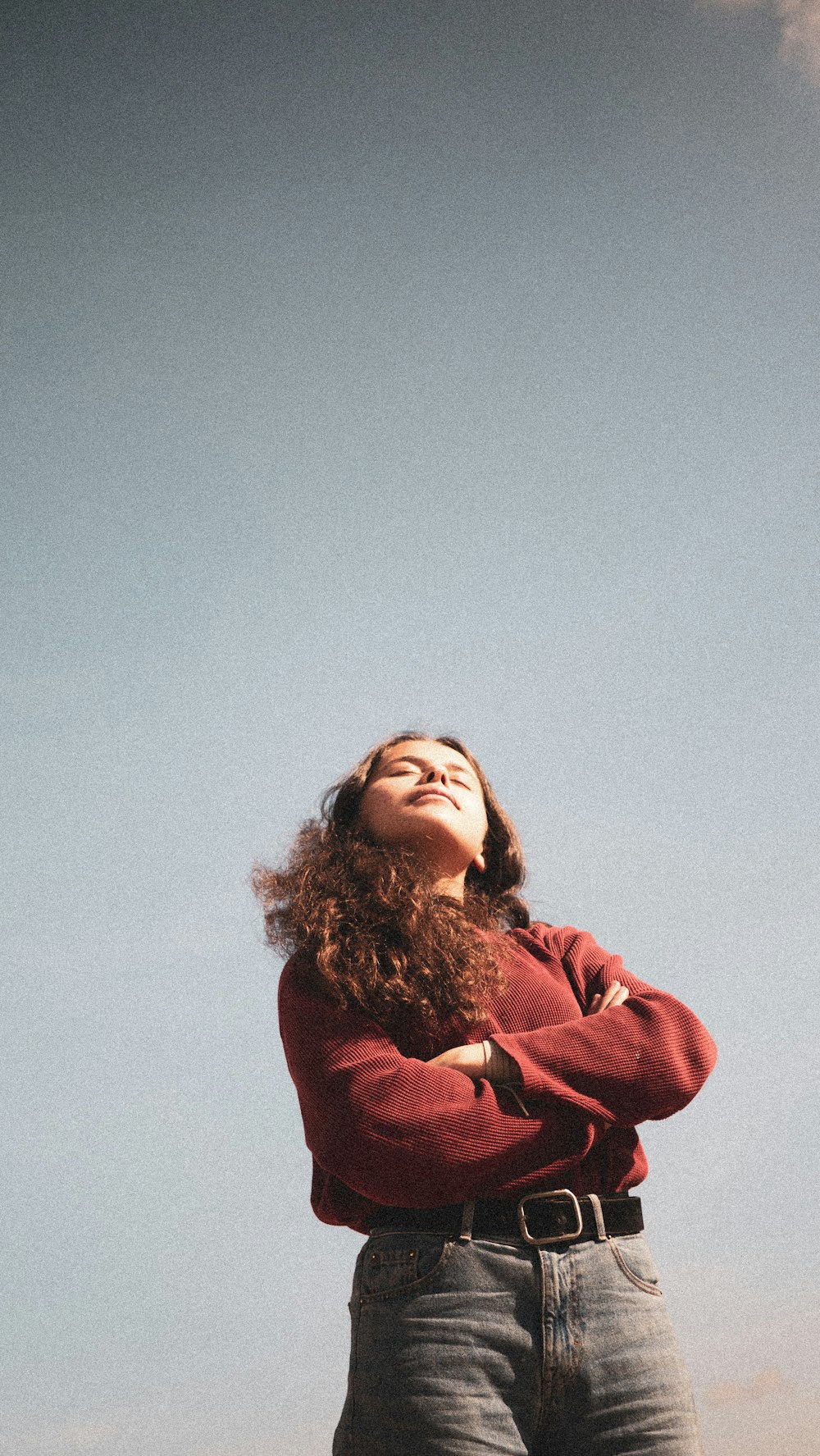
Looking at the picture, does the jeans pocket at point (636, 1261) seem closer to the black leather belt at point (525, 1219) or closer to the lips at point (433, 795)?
the black leather belt at point (525, 1219)

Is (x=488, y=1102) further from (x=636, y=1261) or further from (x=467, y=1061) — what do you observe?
(x=636, y=1261)

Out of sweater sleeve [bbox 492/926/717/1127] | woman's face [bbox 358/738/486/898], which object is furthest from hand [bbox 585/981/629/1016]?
woman's face [bbox 358/738/486/898]

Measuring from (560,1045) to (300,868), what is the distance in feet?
3.17

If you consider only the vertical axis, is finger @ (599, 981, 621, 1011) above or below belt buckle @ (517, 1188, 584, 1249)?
above

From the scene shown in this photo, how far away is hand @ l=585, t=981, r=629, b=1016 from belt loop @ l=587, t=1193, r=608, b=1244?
1.53ft

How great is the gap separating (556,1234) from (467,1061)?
0.42 m

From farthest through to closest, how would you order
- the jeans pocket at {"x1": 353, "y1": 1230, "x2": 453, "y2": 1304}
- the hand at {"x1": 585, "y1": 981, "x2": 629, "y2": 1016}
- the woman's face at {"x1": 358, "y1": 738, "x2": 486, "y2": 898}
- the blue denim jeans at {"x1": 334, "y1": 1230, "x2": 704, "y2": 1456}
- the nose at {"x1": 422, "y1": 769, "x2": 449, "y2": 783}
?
the nose at {"x1": 422, "y1": 769, "x2": 449, "y2": 783} → the woman's face at {"x1": 358, "y1": 738, "x2": 486, "y2": 898} → the hand at {"x1": 585, "y1": 981, "x2": 629, "y2": 1016} → the jeans pocket at {"x1": 353, "y1": 1230, "x2": 453, "y2": 1304} → the blue denim jeans at {"x1": 334, "y1": 1230, "x2": 704, "y2": 1456}

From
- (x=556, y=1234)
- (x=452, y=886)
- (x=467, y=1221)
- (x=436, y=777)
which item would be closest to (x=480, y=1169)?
(x=467, y=1221)

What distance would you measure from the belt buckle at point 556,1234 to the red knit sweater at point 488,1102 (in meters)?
0.04

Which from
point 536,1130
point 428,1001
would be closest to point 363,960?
point 428,1001

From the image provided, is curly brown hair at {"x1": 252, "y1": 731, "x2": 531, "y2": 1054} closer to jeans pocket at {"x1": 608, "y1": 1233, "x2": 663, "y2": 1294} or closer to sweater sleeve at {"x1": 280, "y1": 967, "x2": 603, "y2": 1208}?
sweater sleeve at {"x1": 280, "y1": 967, "x2": 603, "y2": 1208}

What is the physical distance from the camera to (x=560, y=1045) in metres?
2.60

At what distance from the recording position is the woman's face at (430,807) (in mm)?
3266

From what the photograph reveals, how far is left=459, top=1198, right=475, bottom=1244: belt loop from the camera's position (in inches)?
95.3
